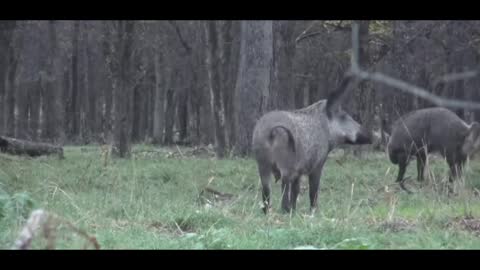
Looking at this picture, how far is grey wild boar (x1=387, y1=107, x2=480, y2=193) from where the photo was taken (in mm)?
13344

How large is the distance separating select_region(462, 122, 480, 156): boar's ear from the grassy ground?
451mm

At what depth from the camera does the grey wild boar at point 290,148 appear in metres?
9.68

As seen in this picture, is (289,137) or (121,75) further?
(121,75)

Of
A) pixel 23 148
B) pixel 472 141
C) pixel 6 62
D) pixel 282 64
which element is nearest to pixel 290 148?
pixel 472 141

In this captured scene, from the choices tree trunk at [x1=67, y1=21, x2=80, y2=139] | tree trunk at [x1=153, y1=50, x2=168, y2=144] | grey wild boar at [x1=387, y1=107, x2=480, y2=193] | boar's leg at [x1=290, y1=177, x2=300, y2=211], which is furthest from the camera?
tree trunk at [x1=67, y1=21, x2=80, y2=139]

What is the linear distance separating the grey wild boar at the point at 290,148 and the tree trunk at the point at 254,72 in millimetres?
7908

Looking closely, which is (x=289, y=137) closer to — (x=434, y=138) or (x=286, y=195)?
(x=286, y=195)

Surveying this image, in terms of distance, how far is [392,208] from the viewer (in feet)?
25.9

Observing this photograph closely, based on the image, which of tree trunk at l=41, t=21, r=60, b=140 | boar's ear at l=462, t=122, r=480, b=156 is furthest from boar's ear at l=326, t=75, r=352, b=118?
tree trunk at l=41, t=21, r=60, b=140

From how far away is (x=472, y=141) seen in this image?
43.6 feet

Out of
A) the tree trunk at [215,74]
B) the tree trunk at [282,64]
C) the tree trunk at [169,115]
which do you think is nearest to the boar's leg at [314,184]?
the tree trunk at [282,64]

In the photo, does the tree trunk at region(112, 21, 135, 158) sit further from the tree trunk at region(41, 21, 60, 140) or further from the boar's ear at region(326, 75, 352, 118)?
the tree trunk at region(41, 21, 60, 140)

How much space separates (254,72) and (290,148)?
349 inches

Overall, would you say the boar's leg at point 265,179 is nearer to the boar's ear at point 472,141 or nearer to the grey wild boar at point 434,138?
the grey wild boar at point 434,138
